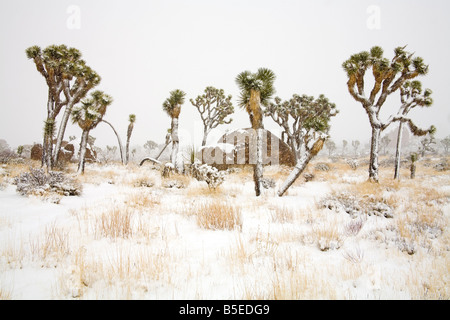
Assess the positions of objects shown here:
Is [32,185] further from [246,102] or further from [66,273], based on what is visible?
Answer: [246,102]

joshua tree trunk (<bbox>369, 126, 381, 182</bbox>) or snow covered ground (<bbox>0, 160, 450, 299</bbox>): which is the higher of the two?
joshua tree trunk (<bbox>369, 126, 381, 182</bbox>)

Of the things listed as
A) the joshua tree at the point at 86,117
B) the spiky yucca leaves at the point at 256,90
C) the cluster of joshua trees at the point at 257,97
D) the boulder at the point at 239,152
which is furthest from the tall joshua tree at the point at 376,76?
the joshua tree at the point at 86,117

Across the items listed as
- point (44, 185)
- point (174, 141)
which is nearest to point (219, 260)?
point (44, 185)

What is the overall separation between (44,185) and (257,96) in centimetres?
883

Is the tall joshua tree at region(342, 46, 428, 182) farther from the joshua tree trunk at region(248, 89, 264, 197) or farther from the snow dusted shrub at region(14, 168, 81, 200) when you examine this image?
the snow dusted shrub at region(14, 168, 81, 200)

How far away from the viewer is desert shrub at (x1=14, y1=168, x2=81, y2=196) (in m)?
6.81

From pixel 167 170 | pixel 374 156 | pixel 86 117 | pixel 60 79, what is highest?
pixel 60 79

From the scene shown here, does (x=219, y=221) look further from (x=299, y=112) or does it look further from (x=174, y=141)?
(x=299, y=112)

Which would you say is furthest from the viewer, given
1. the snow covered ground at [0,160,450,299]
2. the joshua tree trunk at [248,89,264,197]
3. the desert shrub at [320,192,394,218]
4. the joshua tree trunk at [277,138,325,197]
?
the joshua tree trunk at [248,89,264,197]

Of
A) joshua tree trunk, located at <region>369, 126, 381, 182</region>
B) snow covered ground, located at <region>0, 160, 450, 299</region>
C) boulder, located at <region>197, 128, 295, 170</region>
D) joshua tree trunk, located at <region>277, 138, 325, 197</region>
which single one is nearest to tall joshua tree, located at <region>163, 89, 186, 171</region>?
boulder, located at <region>197, 128, 295, 170</region>

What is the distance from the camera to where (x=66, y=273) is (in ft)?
7.88

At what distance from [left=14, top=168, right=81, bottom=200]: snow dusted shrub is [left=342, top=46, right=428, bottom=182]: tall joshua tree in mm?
13743

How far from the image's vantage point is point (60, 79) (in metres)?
Result: 13.9

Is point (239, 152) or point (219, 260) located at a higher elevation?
point (239, 152)
